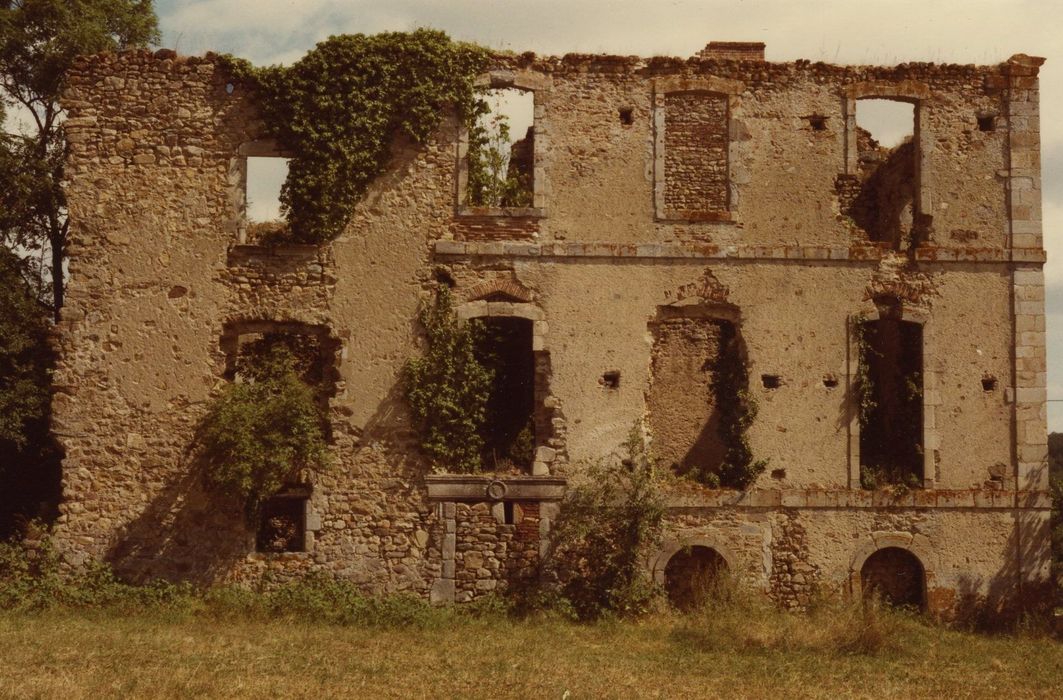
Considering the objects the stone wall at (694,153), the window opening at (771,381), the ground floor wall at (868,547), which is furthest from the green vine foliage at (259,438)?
the stone wall at (694,153)

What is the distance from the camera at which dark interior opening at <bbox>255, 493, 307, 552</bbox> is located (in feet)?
52.8

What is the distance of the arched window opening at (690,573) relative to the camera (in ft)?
50.7

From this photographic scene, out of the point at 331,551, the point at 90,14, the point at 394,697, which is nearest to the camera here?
the point at 394,697

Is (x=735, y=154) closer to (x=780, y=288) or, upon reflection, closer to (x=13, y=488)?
(x=780, y=288)

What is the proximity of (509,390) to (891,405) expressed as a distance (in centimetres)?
546

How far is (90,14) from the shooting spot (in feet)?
62.5

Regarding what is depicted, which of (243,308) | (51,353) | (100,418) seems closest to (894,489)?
(243,308)

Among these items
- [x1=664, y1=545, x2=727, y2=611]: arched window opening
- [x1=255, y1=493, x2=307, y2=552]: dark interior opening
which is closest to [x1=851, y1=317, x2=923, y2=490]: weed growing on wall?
[x1=664, y1=545, x2=727, y2=611]: arched window opening

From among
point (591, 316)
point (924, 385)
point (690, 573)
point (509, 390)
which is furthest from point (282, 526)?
point (924, 385)

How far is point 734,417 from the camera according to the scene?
1584 cm

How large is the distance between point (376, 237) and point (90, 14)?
7393 millimetres

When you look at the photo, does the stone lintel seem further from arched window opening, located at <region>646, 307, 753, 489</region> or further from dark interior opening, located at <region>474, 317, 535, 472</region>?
arched window opening, located at <region>646, 307, 753, 489</region>

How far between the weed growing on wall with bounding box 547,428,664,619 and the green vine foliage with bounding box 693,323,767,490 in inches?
43.3

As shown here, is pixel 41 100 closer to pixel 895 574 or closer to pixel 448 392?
pixel 448 392
